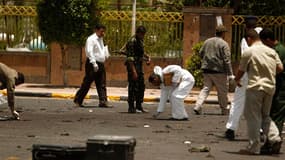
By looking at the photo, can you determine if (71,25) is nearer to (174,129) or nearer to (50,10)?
(50,10)

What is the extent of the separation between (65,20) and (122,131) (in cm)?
1057

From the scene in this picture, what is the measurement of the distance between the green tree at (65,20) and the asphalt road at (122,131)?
495 cm

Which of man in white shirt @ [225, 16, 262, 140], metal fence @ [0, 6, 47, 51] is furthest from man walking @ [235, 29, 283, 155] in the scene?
metal fence @ [0, 6, 47, 51]

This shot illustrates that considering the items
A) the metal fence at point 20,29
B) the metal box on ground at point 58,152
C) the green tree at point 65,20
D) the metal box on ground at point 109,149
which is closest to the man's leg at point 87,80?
the green tree at point 65,20

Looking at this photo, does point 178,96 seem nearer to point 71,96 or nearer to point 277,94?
point 277,94

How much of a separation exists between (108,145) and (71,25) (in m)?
16.2

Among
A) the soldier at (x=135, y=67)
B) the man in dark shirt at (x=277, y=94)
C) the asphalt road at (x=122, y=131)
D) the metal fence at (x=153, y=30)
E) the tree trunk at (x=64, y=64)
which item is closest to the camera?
the asphalt road at (x=122, y=131)

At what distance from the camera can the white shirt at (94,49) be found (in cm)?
1823

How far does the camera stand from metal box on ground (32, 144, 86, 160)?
811 centimetres

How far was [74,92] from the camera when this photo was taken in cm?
2288

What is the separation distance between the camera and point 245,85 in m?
12.4

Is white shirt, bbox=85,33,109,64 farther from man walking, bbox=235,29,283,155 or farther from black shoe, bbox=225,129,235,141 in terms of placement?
man walking, bbox=235,29,283,155

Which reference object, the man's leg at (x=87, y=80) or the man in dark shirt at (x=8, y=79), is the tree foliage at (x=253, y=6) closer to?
the man's leg at (x=87, y=80)

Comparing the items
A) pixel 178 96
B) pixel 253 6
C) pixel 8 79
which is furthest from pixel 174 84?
pixel 253 6
